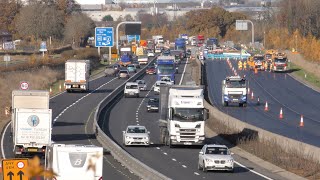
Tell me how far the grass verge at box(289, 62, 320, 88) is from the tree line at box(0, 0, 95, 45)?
48657mm

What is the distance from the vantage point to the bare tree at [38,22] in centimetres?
15625

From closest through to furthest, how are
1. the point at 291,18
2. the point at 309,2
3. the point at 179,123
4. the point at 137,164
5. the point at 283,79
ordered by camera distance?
the point at 137,164
the point at 179,123
the point at 283,79
the point at 309,2
the point at 291,18

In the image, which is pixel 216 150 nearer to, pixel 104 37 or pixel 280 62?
pixel 104 37

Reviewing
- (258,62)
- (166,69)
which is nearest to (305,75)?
(258,62)

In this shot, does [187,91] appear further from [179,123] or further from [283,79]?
[283,79]

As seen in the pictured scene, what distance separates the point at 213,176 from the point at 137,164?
3.38m

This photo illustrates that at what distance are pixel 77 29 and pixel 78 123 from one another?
4288 inches

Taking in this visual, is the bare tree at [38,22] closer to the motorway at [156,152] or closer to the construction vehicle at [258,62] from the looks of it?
the construction vehicle at [258,62]

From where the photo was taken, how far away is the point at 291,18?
170 m

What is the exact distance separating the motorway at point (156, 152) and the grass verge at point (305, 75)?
3226cm

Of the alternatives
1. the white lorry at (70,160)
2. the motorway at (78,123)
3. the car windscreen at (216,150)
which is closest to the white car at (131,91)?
the motorway at (78,123)

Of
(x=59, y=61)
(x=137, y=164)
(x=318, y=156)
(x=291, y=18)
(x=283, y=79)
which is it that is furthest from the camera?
(x=291, y=18)

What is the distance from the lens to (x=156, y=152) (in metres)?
46.2

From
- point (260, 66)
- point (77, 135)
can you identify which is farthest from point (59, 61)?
point (77, 135)
